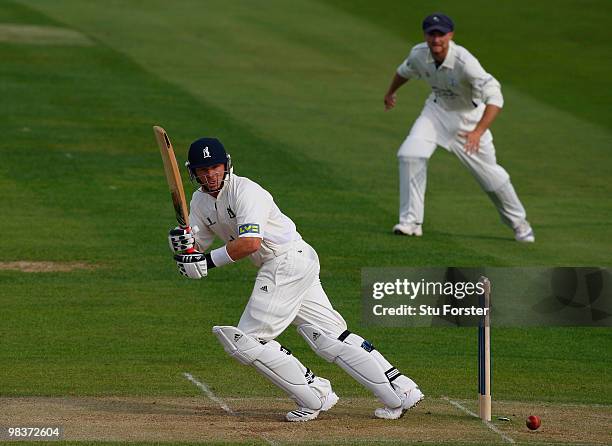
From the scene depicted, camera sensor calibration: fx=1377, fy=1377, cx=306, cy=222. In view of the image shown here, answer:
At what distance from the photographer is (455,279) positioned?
897 centimetres

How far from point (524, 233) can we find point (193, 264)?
25.1 ft

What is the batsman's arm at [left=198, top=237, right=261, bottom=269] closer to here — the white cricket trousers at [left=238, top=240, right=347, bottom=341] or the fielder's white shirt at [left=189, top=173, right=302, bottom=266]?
the fielder's white shirt at [left=189, top=173, right=302, bottom=266]

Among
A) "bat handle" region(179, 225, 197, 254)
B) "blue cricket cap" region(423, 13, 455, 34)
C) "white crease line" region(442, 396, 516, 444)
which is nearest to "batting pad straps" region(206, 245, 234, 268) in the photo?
"bat handle" region(179, 225, 197, 254)

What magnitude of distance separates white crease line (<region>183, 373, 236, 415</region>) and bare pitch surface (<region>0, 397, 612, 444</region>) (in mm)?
46

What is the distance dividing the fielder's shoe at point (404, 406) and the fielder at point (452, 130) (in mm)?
5963

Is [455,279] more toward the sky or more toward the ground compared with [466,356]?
more toward the sky

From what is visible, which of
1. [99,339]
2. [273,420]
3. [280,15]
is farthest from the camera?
[280,15]

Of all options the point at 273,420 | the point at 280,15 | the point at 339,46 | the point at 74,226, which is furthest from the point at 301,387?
the point at 280,15

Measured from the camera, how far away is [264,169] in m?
18.9

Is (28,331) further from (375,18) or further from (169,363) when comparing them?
(375,18)

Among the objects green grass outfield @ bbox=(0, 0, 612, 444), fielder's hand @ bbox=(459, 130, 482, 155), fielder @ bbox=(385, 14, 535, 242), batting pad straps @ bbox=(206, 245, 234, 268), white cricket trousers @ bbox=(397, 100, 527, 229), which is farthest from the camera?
white cricket trousers @ bbox=(397, 100, 527, 229)

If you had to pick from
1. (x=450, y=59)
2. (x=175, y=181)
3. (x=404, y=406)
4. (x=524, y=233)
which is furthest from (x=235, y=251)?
(x=524, y=233)

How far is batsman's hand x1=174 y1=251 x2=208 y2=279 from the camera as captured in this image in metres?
8.92

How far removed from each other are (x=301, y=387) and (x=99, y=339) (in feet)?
11.1
